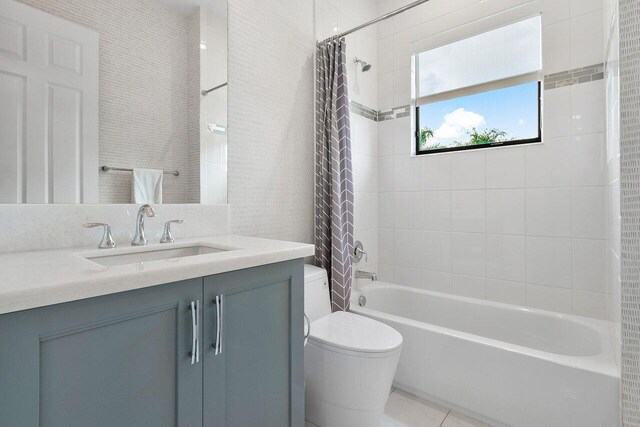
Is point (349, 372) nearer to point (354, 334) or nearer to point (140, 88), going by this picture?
point (354, 334)

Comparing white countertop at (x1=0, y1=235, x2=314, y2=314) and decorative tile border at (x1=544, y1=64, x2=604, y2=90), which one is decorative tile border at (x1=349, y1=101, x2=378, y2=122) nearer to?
decorative tile border at (x1=544, y1=64, x2=604, y2=90)

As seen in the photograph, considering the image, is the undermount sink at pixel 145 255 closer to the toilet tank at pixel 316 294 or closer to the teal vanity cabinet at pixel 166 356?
the teal vanity cabinet at pixel 166 356

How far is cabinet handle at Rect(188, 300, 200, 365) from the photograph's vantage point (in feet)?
2.66

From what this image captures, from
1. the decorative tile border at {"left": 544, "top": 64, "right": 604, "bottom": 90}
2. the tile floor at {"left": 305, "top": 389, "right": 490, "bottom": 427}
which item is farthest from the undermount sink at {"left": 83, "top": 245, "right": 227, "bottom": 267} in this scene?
the decorative tile border at {"left": 544, "top": 64, "right": 604, "bottom": 90}

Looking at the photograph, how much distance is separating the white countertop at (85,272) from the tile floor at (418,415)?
111cm

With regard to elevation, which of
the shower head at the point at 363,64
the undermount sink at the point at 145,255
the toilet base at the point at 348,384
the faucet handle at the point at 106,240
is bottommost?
the toilet base at the point at 348,384

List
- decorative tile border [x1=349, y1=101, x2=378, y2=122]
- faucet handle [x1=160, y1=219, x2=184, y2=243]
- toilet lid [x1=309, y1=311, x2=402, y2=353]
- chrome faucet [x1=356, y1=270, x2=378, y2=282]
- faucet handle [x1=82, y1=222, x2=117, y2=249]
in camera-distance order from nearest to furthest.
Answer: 1. faucet handle [x1=82, y1=222, x2=117, y2=249]
2. faucet handle [x1=160, y1=219, x2=184, y2=243]
3. toilet lid [x1=309, y1=311, x2=402, y2=353]
4. chrome faucet [x1=356, y1=270, x2=378, y2=282]
5. decorative tile border [x1=349, y1=101, x2=378, y2=122]

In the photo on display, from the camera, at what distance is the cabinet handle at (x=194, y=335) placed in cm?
81

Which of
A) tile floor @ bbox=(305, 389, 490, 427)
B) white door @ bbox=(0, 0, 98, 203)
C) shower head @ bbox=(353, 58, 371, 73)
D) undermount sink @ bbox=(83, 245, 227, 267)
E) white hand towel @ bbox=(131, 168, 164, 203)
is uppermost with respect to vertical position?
shower head @ bbox=(353, 58, 371, 73)

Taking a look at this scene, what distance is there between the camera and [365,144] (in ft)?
8.42

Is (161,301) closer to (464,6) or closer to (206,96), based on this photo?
(206,96)

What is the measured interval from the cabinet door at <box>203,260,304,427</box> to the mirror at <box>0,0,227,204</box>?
680 millimetres

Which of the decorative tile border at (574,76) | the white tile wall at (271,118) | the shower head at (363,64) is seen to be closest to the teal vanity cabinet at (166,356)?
the white tile wall at (271,118)

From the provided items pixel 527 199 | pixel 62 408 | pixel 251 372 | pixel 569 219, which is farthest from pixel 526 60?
pixel 62 408
